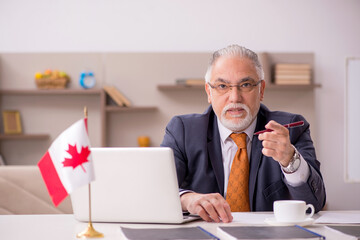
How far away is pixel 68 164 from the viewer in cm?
123

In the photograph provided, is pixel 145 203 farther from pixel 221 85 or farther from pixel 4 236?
pixel 221 85

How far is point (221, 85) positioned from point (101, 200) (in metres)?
0.87

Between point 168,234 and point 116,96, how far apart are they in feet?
11.2

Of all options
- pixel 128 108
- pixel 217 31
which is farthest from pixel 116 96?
pixel 217 31

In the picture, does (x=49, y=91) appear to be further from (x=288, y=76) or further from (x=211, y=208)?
(x=211, y=208)

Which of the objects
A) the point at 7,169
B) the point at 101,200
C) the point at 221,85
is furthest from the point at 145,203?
the point at 7,169

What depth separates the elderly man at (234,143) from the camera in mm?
2025

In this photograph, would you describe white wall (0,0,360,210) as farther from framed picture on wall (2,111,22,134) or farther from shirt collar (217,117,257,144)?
shirt collar (217,117,257,144)

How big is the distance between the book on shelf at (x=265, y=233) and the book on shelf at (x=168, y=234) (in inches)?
2.0

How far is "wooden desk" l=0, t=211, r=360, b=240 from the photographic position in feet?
4.37

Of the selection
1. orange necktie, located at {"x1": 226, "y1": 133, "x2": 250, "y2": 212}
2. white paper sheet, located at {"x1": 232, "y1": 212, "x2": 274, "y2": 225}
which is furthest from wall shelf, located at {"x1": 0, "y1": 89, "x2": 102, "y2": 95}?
white paper sheet, located at {"x1": 232, "y1": 212, "x2": 274, "y2": 225}

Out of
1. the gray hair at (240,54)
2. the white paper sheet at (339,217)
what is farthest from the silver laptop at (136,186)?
the gray hair at (240,54)

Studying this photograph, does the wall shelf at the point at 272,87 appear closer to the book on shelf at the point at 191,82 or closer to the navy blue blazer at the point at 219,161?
the book on shelf at the point at 191,82

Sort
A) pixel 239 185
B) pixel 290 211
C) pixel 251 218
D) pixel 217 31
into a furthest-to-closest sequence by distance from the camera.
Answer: pixel 217 31
pixel 239 185
pixel 251 218
pixel 290 211
